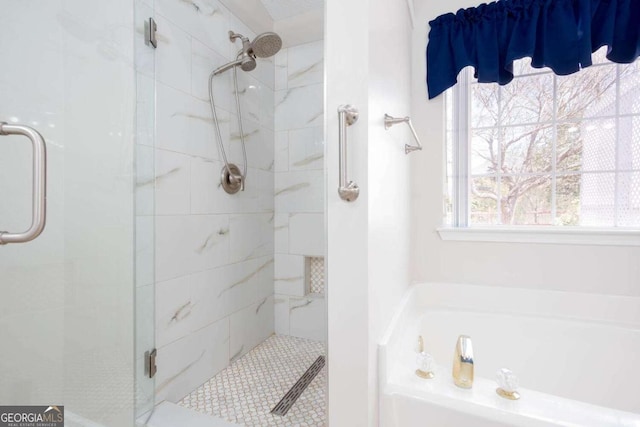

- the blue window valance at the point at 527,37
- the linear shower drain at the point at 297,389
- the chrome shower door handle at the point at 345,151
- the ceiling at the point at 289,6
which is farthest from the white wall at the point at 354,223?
→ the ceiling at the point at 289,6

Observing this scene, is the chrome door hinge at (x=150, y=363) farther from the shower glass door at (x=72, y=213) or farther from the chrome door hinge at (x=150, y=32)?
the chrome door hinge at (x=150, y=32)

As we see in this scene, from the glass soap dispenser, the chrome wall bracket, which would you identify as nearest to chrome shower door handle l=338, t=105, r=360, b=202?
the glass soap dispenser

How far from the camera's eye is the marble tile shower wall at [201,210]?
1.37 meters

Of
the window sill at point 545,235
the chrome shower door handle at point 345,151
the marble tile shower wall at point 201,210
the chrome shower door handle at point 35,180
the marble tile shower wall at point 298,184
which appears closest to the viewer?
the chrome shower door handle at point 35,180

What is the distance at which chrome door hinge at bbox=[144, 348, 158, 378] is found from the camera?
4.18 feet

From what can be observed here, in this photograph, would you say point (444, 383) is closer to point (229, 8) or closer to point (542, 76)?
point (542, 76)

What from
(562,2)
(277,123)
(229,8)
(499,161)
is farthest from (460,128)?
(229,8)

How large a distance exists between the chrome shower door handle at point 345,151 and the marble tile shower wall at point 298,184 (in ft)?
3.67

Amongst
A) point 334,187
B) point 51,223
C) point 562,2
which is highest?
point 562,2

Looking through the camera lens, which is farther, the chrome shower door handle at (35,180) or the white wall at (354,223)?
the white wall at (354,223)

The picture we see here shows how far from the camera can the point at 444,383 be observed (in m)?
1.02

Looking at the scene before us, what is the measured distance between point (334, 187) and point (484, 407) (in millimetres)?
785

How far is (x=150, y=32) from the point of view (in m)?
1.28

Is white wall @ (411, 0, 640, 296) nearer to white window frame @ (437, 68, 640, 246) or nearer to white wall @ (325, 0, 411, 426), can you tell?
white window frame @ (437, 68, 640, 246)
